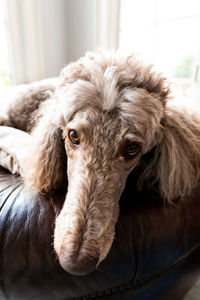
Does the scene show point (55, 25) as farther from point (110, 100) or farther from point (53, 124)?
point (110, 100)

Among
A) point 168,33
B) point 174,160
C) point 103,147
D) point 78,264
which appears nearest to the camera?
point 78,264

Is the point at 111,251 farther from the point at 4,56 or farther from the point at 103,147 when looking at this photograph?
the point at 4,56

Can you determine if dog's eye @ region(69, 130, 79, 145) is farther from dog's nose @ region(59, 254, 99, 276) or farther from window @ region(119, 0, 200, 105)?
window @ region(119, 0, 200, 105)

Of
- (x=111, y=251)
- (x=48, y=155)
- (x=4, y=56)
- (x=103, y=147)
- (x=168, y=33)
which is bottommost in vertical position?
(x=111, y=251)

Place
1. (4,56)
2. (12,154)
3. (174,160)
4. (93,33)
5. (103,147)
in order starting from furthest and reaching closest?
(4,56), (93,33), (12,154), (174,160), (103,147)

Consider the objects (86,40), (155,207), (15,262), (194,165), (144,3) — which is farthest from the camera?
(86,40)

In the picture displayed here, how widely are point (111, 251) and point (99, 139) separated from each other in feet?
0.97

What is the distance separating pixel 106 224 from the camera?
51 cm

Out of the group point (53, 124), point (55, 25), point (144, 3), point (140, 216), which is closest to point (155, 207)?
point (140, 216)

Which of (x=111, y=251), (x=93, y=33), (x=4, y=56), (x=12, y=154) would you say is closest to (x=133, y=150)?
(x=111, y=251)

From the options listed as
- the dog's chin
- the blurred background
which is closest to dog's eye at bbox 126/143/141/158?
the dog's chin

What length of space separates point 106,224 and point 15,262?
0.23m

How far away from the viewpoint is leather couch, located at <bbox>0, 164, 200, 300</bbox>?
50 cm

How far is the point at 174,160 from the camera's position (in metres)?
0.70
